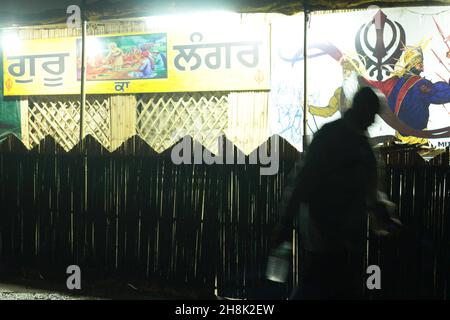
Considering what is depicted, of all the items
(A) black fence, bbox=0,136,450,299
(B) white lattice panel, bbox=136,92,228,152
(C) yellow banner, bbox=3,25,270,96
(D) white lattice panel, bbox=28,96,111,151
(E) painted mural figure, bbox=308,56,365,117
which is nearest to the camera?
(A) black fence, bbox=0,136,450,299

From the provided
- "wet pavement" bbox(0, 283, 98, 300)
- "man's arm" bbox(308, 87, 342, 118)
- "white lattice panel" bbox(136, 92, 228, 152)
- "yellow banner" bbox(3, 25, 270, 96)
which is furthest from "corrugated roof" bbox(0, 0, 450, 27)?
"wet pavement" bbox(0, 283, 98, 300)

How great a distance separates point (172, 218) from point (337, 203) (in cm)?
273

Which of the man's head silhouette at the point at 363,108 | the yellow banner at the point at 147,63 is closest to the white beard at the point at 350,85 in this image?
the yellow banner at the point at 147,63

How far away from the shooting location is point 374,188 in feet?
11.1

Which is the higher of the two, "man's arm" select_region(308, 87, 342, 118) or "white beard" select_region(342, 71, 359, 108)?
"white beard" select_region(342, 71, 359, 108)

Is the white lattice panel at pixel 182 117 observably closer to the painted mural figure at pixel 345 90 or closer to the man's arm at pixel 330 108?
the man's arm at pixel 330 108

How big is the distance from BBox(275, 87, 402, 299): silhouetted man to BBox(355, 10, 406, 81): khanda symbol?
5242 mm

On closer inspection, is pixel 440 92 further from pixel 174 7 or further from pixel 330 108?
pixel 174 7

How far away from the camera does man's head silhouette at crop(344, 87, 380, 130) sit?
11.1ft

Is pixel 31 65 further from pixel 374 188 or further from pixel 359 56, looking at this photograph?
pixel 374 188

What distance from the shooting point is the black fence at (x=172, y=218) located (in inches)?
197

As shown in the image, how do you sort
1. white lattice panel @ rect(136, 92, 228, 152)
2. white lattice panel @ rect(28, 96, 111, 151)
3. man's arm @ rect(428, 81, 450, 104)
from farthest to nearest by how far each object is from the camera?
white lattice panel @ rect(28, 96, 111, 151) < white lattice panel @ rect(136, 92, 228, 152) < man's arm @ rect(428, 81, 450, 104)

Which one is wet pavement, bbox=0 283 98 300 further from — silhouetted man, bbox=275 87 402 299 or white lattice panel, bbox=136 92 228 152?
white lattice panel, bbox=136 92 228 152
